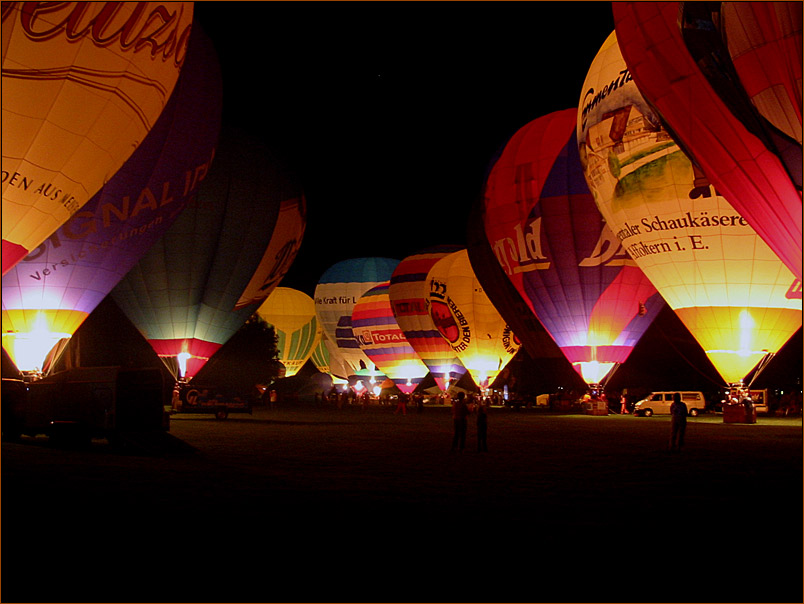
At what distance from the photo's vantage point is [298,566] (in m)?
5.06

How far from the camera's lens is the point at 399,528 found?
A: 6.27m

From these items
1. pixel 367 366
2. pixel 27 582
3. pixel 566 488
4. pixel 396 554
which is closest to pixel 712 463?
pixel 566 488

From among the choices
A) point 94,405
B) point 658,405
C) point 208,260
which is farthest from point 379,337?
point 94,405

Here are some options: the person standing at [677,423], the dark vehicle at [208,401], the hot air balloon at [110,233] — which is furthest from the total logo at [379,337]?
the person standing at [677,423]

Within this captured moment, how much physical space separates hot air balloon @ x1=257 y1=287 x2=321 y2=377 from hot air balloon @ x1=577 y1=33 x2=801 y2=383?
125 ft

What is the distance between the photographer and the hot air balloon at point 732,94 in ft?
36.7

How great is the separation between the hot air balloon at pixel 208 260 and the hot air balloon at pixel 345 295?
28.3m

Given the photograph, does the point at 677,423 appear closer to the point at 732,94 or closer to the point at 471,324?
the point at 732,94

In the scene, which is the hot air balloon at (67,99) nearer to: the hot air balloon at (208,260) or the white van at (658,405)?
the hot air balloon at (208,260)

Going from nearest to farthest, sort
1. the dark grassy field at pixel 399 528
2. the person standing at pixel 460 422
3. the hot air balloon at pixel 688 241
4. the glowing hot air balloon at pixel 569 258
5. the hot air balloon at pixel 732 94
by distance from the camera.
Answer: the dark grassy field at pixel 399 528
the hot air balloon at pixel 732 94
the person standing at pixel 460 422
the hot air balloon at pixel 688 241
the glowing hot air balloon at pixel 569 258

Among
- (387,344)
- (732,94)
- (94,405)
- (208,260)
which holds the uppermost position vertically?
(732,94)

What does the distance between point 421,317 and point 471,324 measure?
556 centimetres

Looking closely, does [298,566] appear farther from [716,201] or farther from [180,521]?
[716,201]

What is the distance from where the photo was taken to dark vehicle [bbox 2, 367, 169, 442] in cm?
1342
